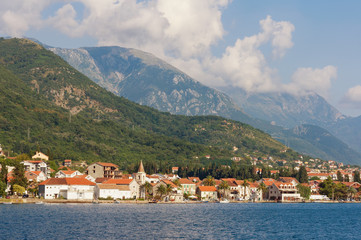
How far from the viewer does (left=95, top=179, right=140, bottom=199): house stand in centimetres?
16001

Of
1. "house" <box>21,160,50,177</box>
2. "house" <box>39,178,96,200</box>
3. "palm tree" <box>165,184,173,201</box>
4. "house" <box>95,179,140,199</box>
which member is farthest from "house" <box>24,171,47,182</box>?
"palm tree" <box>165,184,173,201</box>

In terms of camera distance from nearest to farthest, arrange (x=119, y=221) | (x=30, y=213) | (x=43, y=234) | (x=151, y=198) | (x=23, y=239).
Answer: (x=23, y=239)
(x=43, y=234)
(x=119, y=221)
(x=30, y=213)
(x=151, y=198)

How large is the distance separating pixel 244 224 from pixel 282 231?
11043 mm

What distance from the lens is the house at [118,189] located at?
160m

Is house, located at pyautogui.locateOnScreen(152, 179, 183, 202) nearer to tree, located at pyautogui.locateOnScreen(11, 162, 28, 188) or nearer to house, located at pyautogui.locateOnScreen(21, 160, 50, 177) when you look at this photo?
house, located at pyautogui.locateOnScreen(21, 160, 50, 177)

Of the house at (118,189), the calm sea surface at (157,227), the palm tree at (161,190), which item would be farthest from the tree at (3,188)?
the palm tree at (161,190)

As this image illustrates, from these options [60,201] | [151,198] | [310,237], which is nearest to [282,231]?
[310,237]

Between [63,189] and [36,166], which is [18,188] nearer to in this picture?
[63,189]

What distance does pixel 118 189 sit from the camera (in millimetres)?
164375

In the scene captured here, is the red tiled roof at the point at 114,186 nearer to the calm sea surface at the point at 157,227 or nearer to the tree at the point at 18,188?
the tree at the point at 18,188

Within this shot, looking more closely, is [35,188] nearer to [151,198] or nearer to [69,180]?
[69,180]

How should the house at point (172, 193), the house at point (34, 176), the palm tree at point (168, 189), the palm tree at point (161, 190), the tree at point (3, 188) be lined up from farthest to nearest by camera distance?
the house at point (172, 193) < the palm tree at point (168, 189) < the palm tree at point (161, 190) < the house at point (34, 176) < the tree at point (3, 188)

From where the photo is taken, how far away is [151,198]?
176 meters

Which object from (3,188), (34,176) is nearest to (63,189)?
(3,188)
